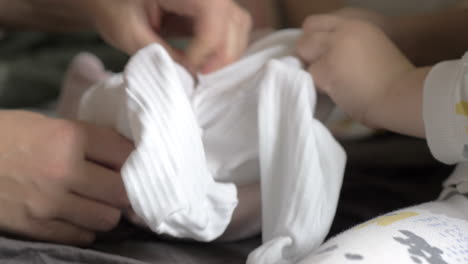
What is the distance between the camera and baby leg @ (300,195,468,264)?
0.37m

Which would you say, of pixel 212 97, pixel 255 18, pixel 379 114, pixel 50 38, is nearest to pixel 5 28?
pixel 50 38

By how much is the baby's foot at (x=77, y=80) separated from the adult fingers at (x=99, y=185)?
→ 224 mm

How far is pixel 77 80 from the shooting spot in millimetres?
738

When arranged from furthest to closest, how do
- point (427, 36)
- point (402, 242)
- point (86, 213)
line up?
1. point (427, 36)
2. point (86, 213)
3. point (402, 242)

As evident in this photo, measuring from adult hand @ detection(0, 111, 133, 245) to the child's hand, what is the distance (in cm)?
21

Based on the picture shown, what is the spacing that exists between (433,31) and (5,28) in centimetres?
67

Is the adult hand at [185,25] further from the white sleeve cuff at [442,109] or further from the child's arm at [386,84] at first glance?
the white sleeve cuff at [442,109]

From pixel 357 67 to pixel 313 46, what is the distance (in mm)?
56

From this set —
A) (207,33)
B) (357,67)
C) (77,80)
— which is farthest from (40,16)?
(357,67)

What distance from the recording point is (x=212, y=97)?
535 millimetres

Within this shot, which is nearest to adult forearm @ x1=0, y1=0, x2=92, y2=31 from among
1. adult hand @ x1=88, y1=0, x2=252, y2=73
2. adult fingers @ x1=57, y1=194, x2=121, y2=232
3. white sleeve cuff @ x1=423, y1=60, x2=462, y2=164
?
adult hand @ x1=88, y1=0, x2=252, y2=73

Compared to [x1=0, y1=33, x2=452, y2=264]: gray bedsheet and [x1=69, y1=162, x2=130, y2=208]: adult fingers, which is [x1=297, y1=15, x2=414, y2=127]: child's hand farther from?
[x1=69, y1=162, x2=130, y2=208]: adult fingers

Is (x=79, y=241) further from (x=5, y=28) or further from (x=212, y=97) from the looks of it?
(x=5, y=28)

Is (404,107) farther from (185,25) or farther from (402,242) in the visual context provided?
(185,25)
